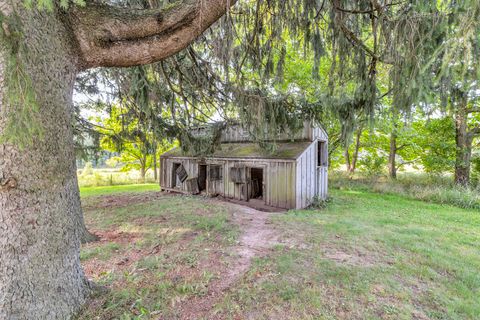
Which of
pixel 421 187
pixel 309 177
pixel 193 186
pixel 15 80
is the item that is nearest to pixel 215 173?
pixel 193 186

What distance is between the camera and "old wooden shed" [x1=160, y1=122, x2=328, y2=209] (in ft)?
28.0

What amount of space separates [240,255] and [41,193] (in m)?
2.88

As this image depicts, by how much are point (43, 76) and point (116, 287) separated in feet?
8.15

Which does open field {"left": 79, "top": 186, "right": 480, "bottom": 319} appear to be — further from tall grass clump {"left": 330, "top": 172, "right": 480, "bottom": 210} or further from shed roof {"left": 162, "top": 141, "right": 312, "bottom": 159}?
tall grass clump {"left": 330, "top": 172, "right": 480, "bottom": 210}

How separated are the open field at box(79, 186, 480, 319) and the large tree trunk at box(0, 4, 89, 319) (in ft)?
1.74

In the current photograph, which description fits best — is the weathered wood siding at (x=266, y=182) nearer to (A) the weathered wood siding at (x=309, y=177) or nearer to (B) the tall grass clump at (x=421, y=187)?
(A) the weathered wood siding at (x=309, y=177)

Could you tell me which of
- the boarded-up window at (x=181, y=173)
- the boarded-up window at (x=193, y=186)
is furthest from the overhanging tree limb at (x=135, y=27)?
the boarded-up window at (x=181, y=173)

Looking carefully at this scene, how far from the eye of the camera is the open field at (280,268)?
2.62 m

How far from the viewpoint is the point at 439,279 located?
11.1 feet

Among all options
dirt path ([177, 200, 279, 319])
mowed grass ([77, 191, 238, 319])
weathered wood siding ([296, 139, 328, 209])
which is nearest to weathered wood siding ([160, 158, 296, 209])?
weathered wood siding ([296, 139, 328, 209])

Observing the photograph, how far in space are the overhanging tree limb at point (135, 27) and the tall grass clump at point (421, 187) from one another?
38.5 feet

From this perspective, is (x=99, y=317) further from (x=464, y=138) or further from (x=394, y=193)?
(x=464, y=138)

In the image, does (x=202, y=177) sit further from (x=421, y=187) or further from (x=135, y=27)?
(x=421, y=187)

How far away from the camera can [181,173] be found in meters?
12.4
